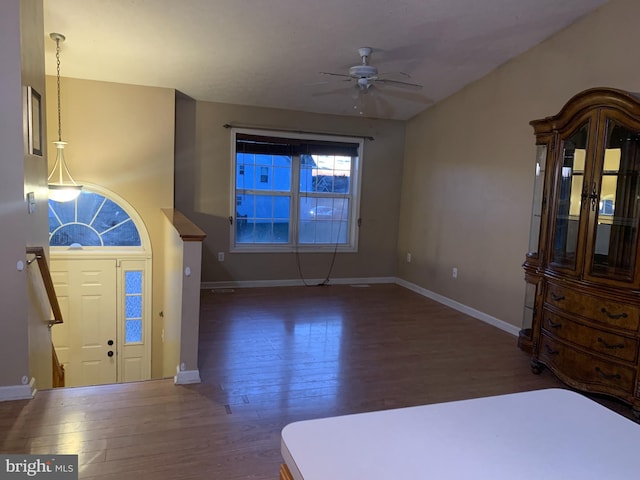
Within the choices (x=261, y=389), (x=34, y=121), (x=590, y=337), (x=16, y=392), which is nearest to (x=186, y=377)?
(x=261, y=389)

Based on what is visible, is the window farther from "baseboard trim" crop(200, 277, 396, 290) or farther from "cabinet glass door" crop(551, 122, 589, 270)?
"cabinet glass door" crop(551, 122, 589, 270)

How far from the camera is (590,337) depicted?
2.88 meters

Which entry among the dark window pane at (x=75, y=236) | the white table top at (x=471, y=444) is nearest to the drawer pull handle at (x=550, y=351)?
the white table top at (x=471, y=444)

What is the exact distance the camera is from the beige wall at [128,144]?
15.1 ft

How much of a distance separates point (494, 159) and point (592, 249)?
184 cm

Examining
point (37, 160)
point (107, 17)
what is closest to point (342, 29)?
point (107, 17)

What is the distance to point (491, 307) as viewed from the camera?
455cm

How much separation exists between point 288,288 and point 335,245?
917 millimetres

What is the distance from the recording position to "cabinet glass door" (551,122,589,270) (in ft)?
9.97

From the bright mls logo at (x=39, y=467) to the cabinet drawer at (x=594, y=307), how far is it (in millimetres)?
3067

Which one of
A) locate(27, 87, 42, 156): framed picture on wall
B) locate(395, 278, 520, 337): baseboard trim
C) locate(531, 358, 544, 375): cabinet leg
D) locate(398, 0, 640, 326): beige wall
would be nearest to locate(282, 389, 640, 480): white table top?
locate(531, 358, 544, 375): cabinet leg

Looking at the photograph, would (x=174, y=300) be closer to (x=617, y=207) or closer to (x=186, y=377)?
(x=186, y=377)

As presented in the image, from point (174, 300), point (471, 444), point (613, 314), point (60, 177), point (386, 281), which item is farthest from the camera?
point (386, 281)

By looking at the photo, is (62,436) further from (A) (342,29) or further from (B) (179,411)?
(A) (342,29)
